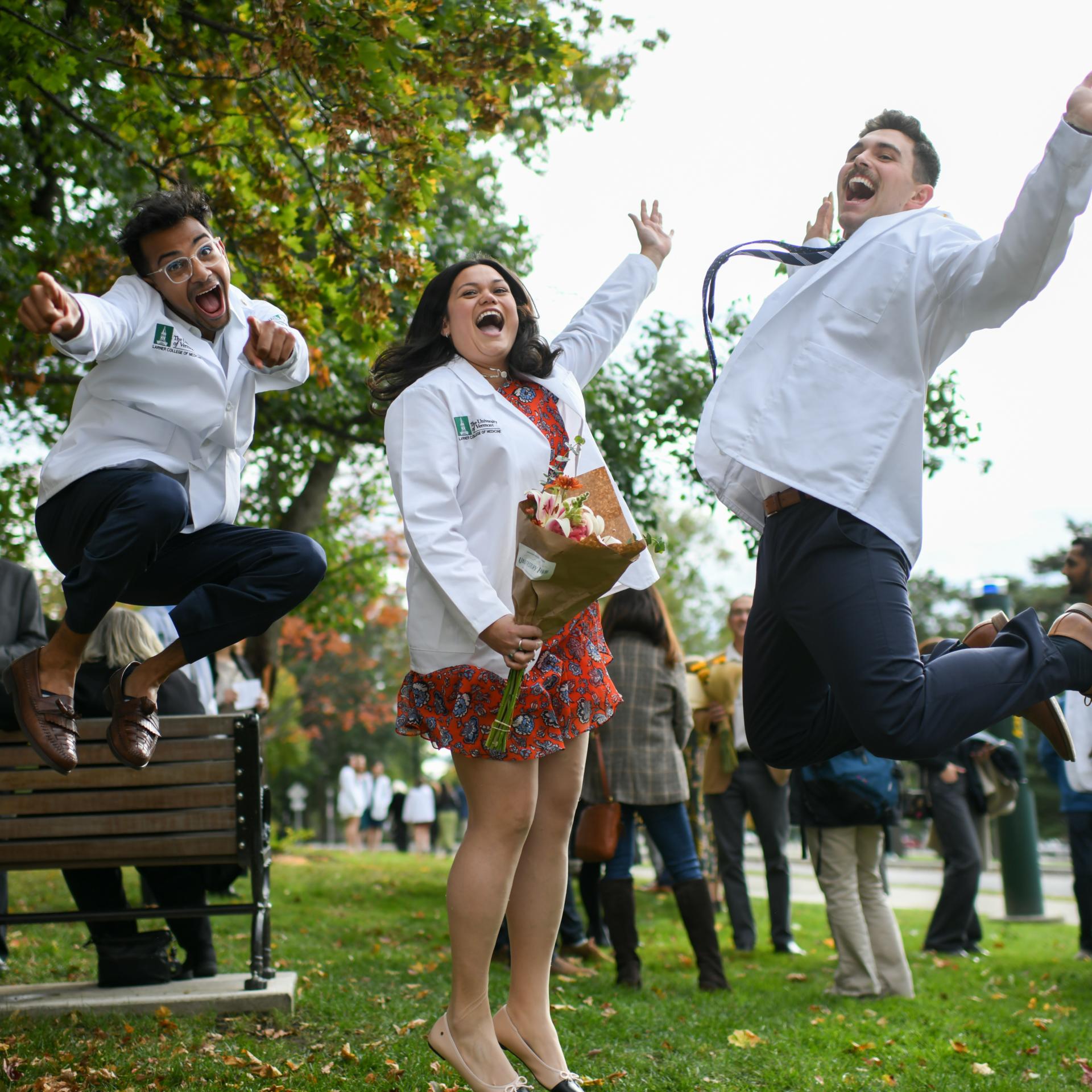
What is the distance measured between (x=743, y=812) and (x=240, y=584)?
6.38 m

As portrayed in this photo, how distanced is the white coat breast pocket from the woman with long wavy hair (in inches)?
39.4

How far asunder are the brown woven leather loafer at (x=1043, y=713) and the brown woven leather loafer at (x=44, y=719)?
10.1 ft

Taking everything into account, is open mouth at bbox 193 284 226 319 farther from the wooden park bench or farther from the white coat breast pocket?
the wooden park bench

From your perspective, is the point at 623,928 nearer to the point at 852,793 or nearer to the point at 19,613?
the point at 852,793

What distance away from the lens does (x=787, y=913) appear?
935cm

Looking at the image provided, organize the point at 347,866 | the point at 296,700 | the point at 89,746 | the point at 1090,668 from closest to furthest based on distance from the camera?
the point at 1090,668
the point at 89,746
the point at 347,866
the point at 296,700

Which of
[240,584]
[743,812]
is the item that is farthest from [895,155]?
[743,812]

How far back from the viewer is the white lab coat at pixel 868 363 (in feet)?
11.5

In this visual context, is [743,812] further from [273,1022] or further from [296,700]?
[296,700]

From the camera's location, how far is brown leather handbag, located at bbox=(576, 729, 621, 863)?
679cm

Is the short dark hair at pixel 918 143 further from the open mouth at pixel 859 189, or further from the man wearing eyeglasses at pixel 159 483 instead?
the man wearing eyeglasses at pixel 159 483

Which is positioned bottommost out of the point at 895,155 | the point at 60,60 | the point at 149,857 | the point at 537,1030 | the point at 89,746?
the point at 537,1030

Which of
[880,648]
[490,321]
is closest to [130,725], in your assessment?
[490,321]

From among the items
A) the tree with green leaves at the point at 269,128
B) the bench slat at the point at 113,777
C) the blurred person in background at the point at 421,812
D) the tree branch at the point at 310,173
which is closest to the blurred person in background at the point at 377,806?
the blurred person in background at the point at 421,812
